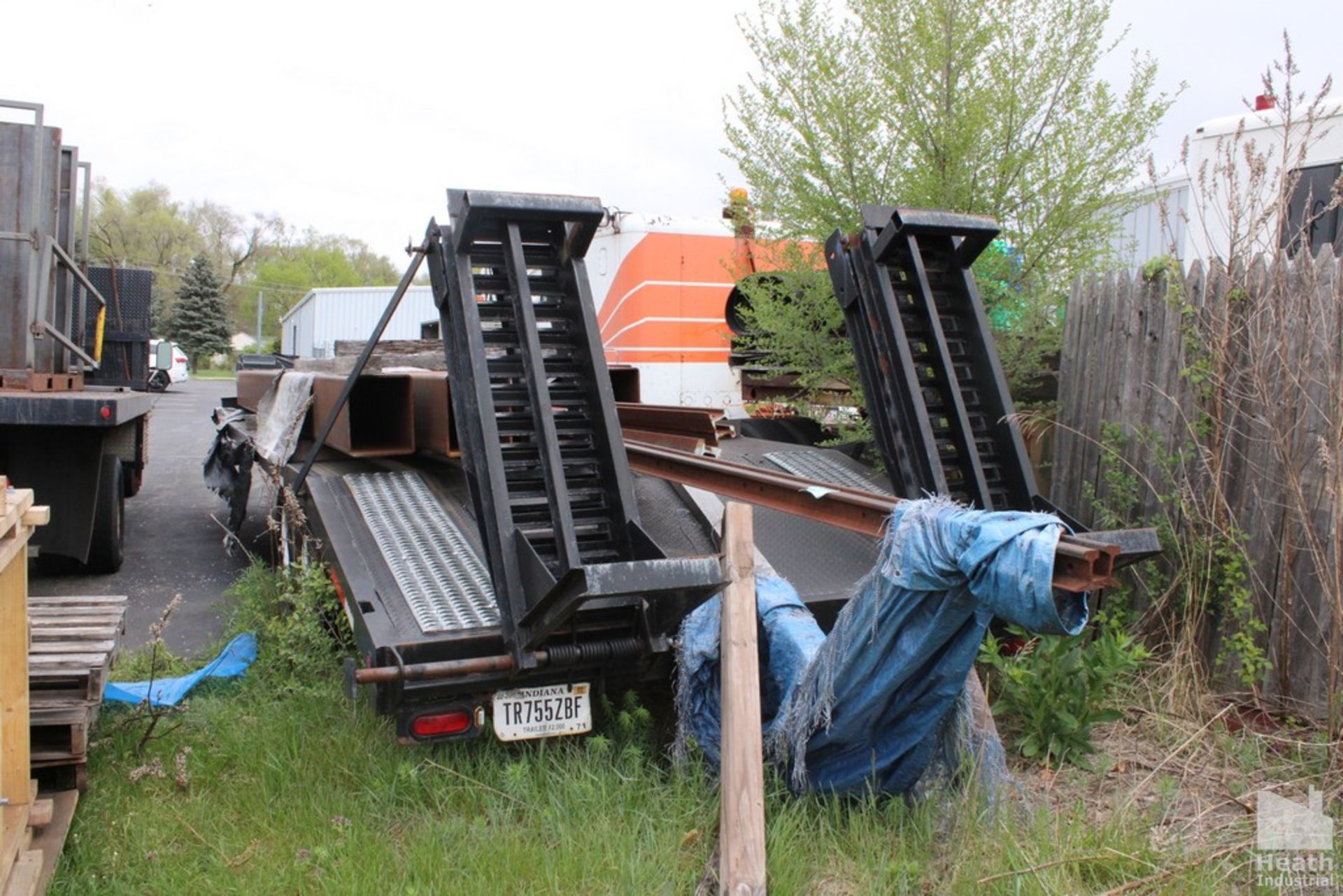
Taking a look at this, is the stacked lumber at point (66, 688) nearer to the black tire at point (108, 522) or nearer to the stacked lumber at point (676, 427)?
the stacked lumber at point (676, 427)

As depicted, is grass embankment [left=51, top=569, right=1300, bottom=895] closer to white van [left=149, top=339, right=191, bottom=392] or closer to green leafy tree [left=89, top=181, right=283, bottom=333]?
white van [left=149, top=339, right=191, bottom=392]

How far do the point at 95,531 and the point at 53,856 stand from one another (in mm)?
4551

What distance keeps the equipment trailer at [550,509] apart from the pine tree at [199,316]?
5592cm

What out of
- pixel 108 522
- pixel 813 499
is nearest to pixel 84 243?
pixel 108 522

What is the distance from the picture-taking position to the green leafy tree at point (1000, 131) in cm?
592

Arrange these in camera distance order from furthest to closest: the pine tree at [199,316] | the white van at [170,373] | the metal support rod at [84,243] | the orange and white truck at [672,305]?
the pine tree at [199,316], the white van at [170,373], the orange and white truck at [672,305], the metal support rod at [84,243]

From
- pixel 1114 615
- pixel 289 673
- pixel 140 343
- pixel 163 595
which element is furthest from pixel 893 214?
pixel 140 343

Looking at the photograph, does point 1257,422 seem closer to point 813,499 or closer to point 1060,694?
point 1060,694

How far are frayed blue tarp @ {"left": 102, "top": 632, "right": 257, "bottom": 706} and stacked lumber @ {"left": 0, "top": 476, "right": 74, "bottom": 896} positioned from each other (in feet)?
3.89

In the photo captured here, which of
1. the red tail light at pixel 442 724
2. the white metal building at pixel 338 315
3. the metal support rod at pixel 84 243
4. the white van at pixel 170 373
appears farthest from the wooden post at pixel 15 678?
the white metal building at pixel 338 315

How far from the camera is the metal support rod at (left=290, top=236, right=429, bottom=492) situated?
4.15 meters

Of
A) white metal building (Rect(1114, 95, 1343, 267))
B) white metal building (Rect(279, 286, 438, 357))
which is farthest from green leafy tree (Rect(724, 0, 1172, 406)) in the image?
white metal building (Rect(279, 286, 438, 357))

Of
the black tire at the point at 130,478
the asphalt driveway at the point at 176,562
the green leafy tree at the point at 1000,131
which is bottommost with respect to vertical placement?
the asphalt driveway at the point at 176,562

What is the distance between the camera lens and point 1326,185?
312 inches
